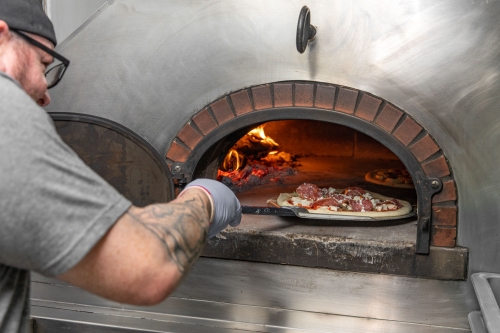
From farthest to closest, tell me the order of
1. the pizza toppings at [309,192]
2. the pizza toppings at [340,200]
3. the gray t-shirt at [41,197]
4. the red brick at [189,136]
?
the pizza toppings at [309,192], the pizza toppings at [340,200], the red brick at [189,136], the gray t-shirt at [41,197]

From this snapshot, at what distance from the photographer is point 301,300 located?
2.00m

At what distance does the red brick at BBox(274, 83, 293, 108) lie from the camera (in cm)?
188

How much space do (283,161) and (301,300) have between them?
1.06m

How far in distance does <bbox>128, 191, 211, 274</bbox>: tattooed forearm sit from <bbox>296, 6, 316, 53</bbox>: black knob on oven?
0.88 meters

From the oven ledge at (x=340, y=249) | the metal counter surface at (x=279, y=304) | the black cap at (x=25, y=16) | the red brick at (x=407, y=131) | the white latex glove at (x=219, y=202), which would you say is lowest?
the metal counter surface at (x=279, y=304)

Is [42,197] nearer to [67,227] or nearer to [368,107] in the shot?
[67,227]

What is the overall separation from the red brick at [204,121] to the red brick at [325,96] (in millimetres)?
401

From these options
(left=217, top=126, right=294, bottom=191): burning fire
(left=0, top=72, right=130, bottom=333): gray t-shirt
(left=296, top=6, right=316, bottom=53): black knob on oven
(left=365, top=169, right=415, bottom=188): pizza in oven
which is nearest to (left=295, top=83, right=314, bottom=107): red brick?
(left=296, top=6, right=316, bottom=53): black knob on oven

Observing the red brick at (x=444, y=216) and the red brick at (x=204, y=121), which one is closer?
the red brick at (x=444, y=216)

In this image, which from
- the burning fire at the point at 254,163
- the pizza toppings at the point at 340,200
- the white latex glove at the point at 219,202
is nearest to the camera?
the white latex glove at the point at 219,202

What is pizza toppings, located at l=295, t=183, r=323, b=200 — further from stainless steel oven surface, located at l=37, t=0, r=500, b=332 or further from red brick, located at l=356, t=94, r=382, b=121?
red brick, located at l=356, t=94, r=382, b=121

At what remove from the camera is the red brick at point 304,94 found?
1.85m

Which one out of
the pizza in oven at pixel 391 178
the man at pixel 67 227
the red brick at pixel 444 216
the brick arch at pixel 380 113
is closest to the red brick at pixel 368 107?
the brick arch at pixel 380 113

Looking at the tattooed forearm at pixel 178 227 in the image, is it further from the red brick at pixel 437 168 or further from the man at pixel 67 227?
the red brick at pixel 437 168
